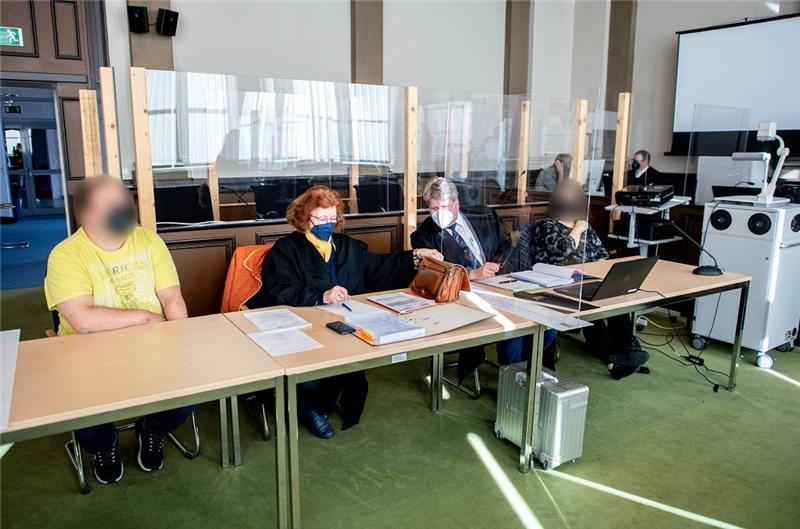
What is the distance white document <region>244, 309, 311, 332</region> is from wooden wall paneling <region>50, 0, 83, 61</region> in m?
4.99

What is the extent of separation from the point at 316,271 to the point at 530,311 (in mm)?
968

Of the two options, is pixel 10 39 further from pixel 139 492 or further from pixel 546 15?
pixel 546 15

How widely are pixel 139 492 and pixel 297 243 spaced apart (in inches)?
47.5

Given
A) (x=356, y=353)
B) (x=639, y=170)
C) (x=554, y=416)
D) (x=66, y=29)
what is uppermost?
(x=66, y=29)

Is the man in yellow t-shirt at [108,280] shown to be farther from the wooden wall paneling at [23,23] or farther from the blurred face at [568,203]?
the wooden wall paneling at [23,23]

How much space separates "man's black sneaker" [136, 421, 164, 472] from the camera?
7.88 feet

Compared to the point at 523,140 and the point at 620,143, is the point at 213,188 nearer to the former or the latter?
the point at 523,140

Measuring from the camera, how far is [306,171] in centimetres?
491

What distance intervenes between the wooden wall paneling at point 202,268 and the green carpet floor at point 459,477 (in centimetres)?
62

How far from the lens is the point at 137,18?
5.86 metres

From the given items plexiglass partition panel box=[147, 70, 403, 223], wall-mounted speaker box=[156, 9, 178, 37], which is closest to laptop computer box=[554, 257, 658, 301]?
plexiglass partition panel box=[147, 70, 403, 223]

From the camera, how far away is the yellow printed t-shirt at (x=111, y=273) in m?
2.04

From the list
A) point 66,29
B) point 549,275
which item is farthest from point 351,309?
point 66,29

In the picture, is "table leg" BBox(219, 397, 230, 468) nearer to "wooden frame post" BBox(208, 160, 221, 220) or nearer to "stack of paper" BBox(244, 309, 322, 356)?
"stack of paper" BBox(244, 309, 322, 356)
